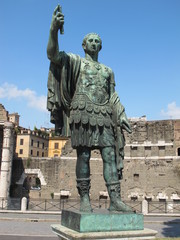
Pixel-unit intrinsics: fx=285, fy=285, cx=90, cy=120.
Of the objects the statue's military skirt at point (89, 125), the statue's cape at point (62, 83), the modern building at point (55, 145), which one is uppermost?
the modern building at point (55, 145)

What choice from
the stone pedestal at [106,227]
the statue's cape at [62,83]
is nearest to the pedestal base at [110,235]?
the stone pedestal at [106,227]

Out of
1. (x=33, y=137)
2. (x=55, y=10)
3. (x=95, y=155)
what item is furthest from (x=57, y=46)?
(x=33, y=137)

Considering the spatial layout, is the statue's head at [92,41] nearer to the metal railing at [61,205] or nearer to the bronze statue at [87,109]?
the bronze statue at [87,109]

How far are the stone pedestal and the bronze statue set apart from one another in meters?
0.19

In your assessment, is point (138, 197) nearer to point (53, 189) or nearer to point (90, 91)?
point (53, 189)

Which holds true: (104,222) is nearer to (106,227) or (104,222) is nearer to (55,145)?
(106,227)

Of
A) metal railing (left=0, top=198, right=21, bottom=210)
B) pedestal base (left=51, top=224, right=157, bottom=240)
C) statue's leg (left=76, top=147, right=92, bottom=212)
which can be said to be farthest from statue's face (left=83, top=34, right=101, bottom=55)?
metal railing (left=0, top=198, right=21, bottom=210)

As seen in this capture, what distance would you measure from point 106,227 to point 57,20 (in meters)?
2.53

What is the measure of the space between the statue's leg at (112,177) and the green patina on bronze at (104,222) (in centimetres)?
23

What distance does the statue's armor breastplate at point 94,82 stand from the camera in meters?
3.92

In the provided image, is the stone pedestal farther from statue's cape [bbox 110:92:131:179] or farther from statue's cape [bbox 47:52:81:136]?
statue's cape [bbox 47:52:81:136]

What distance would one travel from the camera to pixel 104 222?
10.7 ft

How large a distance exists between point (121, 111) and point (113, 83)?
52cm

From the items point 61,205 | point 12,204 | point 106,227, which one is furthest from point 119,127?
point 12,204
